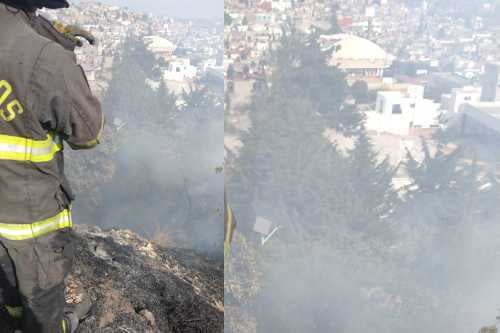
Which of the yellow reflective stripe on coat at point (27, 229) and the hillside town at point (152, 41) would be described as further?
the hillside town at point (152, 41)

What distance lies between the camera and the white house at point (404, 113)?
5312mm

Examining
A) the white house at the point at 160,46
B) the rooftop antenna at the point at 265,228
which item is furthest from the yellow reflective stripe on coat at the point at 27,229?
the white house at the point at 160,46

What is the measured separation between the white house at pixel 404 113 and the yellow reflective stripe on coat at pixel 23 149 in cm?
412

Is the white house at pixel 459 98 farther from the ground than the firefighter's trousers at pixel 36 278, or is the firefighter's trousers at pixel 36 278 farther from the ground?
the white house at pixel 459 98

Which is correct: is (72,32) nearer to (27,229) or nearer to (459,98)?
(27,229)

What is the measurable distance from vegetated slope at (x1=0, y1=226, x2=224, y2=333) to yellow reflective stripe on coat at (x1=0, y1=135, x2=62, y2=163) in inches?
65.9

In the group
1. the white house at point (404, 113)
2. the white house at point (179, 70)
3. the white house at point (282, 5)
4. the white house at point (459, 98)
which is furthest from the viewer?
the white house at point (179, 70)

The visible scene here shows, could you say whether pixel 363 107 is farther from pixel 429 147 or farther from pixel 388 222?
pixel 388 222

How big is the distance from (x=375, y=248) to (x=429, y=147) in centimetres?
134

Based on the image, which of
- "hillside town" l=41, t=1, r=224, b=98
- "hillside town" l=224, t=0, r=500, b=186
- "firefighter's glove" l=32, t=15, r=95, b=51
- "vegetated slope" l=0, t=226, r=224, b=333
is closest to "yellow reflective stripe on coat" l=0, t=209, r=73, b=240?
"firefighter's glove" l=32, t=15, r=95, b=51

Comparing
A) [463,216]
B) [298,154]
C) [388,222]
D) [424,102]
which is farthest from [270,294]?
[424,102]

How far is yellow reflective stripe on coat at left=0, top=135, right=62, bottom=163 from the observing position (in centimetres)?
180

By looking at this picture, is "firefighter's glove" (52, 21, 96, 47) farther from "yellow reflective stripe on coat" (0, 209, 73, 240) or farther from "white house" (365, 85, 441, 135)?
"white house" (365, 85, 441, 135)

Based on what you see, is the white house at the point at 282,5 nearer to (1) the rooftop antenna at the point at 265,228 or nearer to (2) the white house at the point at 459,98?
(2) the white house at the point at 459,98
